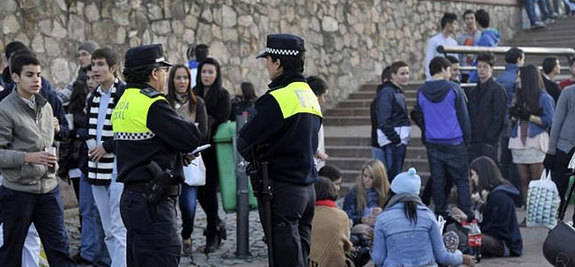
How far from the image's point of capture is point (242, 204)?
10.0 meters

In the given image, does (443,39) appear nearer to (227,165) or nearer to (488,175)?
(488,175)

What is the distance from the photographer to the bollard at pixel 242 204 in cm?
989

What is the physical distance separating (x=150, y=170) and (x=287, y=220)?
2.91 feet

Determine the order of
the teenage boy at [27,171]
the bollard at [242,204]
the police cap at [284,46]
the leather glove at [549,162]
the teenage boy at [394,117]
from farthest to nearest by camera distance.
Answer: the teenage boy at [394,117] < the leather glove at [549,162] < the bollard at [242,204] < the teenage boy at [27,171] < the police cap at [284,46]

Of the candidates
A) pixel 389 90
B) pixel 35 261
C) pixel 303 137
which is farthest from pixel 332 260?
pixel 389 90

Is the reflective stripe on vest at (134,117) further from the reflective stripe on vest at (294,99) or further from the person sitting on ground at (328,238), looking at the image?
the person sitting on ground at (328,238)

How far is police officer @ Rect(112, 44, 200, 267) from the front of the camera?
652cm

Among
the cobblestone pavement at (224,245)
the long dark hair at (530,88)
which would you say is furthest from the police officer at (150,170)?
the long dark hair at (530,88)

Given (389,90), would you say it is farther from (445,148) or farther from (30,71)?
(30,71)

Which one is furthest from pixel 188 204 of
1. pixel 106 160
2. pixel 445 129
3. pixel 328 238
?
pixel 445 129

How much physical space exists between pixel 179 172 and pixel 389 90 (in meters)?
5.72

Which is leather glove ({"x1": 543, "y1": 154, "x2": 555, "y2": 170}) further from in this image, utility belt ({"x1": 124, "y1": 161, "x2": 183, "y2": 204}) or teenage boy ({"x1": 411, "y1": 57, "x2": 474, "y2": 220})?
utility belt ({"x1": 124, "y1": 161, "x2": 183, "y2": 204})

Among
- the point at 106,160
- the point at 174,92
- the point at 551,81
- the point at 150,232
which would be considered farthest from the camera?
the point at 551,81

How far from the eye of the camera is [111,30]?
14.7m
